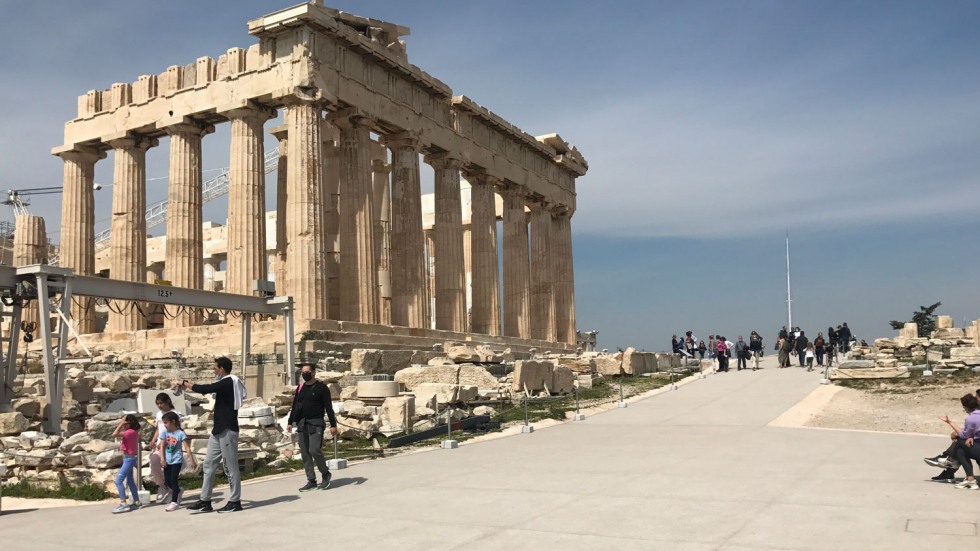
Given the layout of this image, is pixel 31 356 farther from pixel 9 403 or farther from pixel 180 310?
pixel 9 403

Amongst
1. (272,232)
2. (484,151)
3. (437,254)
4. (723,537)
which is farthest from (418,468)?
(272,232)

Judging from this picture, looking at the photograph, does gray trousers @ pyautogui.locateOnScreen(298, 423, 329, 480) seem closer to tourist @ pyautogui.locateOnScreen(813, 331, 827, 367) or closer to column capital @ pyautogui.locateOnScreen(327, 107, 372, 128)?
column capital @ pyautogui.locateOnScreen(327, 107, 372, 128)

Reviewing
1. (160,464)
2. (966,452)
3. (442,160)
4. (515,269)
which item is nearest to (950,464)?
(966,452)

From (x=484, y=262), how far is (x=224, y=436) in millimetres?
32621

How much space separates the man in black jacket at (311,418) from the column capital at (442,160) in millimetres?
27377

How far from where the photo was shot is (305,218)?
96.5ft

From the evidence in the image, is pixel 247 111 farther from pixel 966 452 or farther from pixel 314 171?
pixel 966 452

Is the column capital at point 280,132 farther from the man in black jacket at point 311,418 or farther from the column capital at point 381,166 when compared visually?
the man in black jacket at point 311,418

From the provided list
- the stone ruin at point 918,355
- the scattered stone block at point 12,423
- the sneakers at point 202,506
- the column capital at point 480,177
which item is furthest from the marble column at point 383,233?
the sneakers at point 202,506

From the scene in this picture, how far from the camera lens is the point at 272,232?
5147 cm

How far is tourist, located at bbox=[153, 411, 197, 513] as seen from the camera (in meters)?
11.0

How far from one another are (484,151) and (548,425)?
78.5ft

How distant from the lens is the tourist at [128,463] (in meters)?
11.0

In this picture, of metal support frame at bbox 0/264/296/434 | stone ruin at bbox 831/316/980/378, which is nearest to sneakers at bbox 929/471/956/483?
metal support frame at bbox 0/264/296/434
